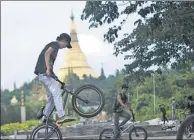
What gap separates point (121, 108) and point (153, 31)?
5.26 feet

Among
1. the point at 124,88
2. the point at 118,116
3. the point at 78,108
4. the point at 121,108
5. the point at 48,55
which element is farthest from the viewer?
the point at 118,116

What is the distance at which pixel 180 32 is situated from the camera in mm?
11719

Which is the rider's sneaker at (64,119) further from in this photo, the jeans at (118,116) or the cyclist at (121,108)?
the jeans at (118,116)

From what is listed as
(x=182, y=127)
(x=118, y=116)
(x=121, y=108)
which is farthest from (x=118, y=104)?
(x=182, y=127)

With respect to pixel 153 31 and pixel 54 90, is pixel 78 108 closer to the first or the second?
pixel 54 90

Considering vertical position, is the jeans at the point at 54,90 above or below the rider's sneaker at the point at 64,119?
above

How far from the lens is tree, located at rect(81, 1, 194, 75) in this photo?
35.3 ft

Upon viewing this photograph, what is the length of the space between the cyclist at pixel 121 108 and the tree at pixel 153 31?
1121 mm

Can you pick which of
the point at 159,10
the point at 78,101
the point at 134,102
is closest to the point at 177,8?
the point at 159,10

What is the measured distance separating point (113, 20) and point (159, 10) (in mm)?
1143

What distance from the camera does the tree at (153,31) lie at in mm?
10750

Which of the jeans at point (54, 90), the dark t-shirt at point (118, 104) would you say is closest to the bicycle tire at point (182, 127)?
the jeans at point (54, 90)

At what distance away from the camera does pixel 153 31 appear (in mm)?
11852

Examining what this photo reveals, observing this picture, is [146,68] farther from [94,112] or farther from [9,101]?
[9,101]
